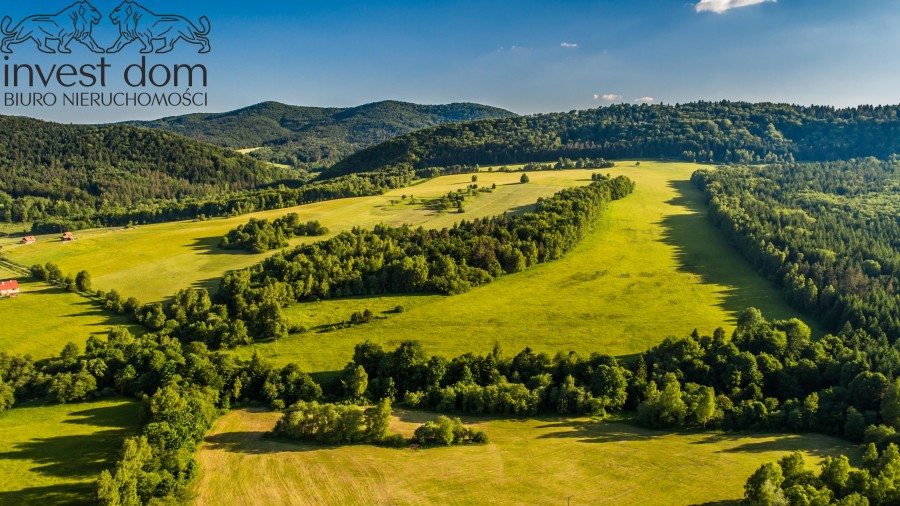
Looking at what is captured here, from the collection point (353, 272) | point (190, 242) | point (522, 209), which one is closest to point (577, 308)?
point (353, 272)

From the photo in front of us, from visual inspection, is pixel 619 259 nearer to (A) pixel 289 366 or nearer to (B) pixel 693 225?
(B) pixel 693 225

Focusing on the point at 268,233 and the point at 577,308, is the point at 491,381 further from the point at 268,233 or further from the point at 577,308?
the point at 268,233

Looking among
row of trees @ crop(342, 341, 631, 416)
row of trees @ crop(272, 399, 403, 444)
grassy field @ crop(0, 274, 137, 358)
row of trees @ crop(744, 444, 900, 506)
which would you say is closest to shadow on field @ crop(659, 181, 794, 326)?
row of trees @ crop(342, 341, 631, 416)

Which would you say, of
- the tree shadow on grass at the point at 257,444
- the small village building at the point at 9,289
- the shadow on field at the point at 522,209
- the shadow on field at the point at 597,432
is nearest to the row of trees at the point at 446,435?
the shadow on field at the point at 597,432

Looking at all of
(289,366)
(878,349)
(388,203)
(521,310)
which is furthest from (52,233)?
(878,349)

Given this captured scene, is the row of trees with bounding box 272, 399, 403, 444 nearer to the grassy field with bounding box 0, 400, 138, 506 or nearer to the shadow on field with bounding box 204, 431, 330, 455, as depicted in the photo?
the shadow on field with bounding box 204, 431, 330, 455

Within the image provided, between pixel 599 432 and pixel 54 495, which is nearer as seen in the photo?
pixel 54 495
